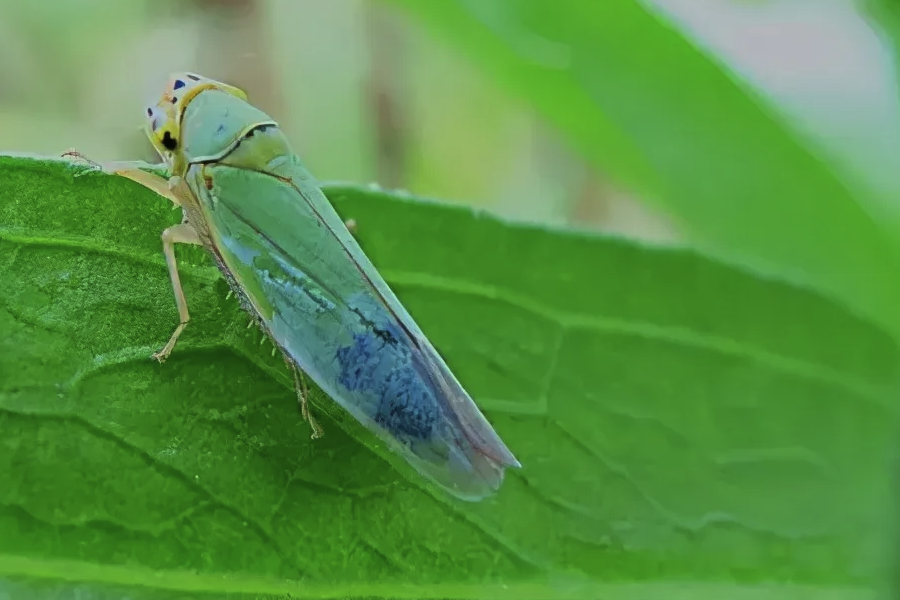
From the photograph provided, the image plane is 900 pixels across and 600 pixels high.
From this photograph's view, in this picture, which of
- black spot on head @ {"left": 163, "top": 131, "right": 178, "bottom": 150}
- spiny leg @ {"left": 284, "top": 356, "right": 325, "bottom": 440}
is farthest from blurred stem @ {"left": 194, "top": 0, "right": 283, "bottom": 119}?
spiny leg @ {"left": 284, "top": 356, "right": 325, "bottom": 440}

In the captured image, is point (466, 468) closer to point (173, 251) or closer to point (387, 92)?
point (173, 251)

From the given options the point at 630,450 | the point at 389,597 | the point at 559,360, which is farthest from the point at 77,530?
the point at 630,450

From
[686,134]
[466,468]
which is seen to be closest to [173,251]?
[466,468]

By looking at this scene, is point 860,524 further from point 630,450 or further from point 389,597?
point 389,597

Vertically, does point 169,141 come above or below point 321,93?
above

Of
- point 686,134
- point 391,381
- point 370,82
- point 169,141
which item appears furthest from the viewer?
point 370,82
